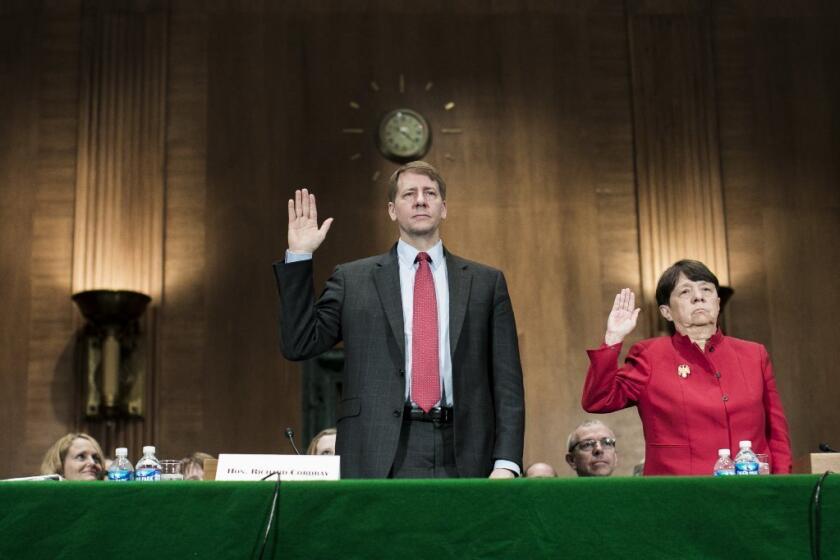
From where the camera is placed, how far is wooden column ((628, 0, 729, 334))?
25.6ft

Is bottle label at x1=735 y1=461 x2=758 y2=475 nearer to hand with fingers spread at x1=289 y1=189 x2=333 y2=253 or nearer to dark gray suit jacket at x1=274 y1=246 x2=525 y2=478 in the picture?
dark gray suit jacket at x1=274 y1=246 x2=525 y2=478

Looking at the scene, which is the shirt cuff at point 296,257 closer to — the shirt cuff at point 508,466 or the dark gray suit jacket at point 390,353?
the dark gray suit jacket at point 390,353

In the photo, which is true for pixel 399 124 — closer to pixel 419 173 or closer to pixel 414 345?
pixel 419 173

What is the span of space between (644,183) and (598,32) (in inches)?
44.7

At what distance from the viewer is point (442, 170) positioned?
25.9 ft

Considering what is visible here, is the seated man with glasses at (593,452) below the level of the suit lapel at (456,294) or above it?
below

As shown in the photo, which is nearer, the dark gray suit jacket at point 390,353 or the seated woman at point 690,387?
the dark gray suit jacket at point 390,353

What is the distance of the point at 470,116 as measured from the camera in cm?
800

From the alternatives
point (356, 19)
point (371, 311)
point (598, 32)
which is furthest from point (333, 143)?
point (371, 311)

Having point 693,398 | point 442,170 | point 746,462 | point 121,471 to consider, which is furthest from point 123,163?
point 746,462

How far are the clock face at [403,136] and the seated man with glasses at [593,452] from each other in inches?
105

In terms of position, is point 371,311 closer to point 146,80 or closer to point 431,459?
point 431,459

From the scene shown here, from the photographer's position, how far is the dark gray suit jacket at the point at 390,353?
10.3 feet

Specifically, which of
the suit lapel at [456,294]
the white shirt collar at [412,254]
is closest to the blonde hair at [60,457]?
the white shirt collar at [412,254]
